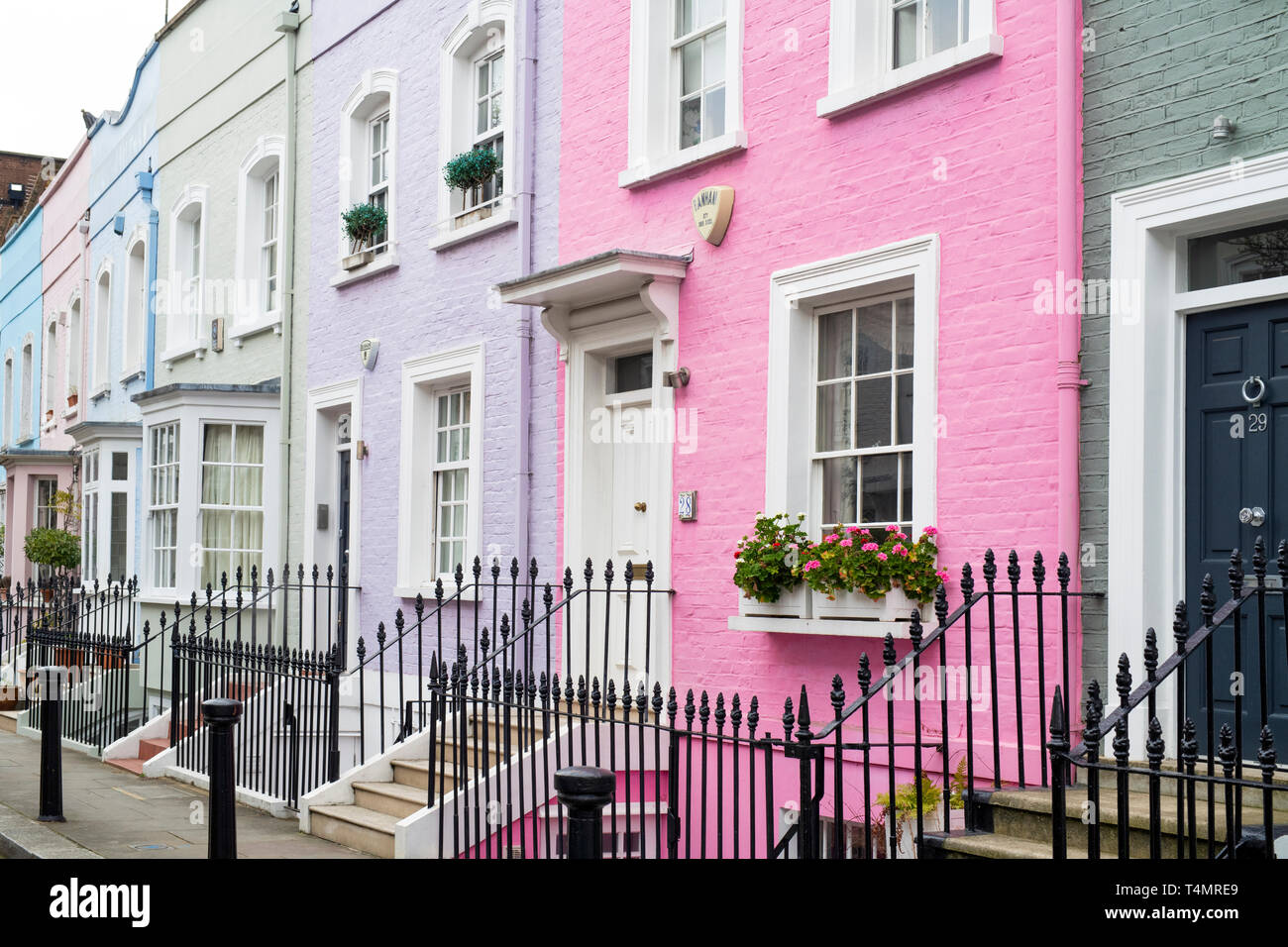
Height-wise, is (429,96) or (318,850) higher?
(429,96)

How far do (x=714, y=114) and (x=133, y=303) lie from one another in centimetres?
1253

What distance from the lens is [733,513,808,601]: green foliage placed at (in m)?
8.83

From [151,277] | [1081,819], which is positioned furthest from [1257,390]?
[151,277]

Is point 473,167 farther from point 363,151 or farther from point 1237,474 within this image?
point 1237,474

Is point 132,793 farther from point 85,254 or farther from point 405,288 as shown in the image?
point 85,254

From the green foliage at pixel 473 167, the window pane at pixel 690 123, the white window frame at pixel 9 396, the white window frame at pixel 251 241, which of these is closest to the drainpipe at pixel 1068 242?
the window pane at pixel 690 123

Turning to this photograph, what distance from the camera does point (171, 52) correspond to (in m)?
19.1

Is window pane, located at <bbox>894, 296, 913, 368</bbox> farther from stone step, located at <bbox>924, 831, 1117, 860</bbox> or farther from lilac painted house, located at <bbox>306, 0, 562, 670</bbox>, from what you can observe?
lilac painted house, located at <bbox>306, 0, 562, 670</bbox>

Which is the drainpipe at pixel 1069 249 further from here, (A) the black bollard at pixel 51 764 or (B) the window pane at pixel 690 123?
(A) the black bollard at pixel 51 764

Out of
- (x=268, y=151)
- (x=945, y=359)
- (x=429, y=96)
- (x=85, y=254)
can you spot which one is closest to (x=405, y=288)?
(x=429, y=96)

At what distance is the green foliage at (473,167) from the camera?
12141 mm

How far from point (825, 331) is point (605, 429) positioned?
2302 millimetres

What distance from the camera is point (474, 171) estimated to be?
1220 cm

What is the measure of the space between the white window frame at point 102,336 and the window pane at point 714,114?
43.9ft
